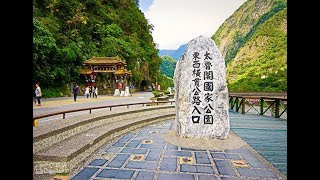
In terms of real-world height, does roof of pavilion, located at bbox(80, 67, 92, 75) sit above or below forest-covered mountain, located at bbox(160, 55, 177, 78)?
below

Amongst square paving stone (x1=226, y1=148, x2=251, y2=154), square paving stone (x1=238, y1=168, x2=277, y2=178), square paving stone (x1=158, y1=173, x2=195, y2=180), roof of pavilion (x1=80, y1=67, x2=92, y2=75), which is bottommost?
square paving stone (x1=238, y1=168, x2=277, y2=178)

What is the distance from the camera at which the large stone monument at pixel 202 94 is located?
6105mm

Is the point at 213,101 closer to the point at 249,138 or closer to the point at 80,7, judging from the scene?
the point at 249,138

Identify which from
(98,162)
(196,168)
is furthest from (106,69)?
(196,168)

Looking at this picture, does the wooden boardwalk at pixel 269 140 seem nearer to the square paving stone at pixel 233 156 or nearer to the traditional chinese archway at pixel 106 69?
the square paving stone at pixel 233 156

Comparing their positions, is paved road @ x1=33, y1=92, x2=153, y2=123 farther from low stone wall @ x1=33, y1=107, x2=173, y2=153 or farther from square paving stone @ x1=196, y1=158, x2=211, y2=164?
square paving stone @ x1=196, y1=158, x2=211, y2=164

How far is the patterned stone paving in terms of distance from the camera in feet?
11.8

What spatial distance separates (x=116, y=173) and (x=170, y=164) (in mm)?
1045

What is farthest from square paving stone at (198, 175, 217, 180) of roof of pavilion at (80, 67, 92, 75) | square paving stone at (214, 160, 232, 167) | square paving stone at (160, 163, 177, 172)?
roof of pavilion at (80, 67, 92, 75)

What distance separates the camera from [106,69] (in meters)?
25.4

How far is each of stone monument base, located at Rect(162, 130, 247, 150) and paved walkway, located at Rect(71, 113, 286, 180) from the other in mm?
224

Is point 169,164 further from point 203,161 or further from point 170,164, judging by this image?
point 203,161
